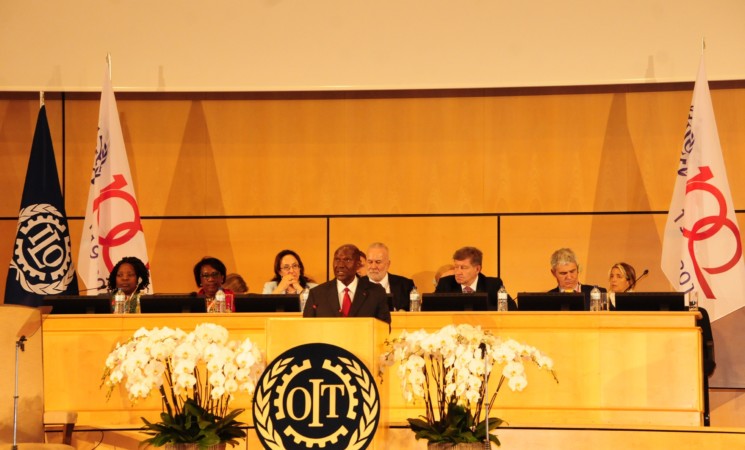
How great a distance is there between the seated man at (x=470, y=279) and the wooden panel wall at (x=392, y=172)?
5.47ft

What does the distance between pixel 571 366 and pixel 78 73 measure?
15.0 feet

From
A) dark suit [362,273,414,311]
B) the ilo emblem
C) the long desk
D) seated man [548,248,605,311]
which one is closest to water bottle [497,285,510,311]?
the long desk

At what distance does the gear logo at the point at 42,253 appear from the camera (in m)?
7.67

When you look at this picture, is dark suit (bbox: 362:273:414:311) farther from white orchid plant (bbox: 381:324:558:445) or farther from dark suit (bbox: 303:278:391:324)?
white orchid plant (bbox: 381:324:558:445)

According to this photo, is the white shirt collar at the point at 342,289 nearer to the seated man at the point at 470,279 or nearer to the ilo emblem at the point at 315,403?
the seated man at the point at 470,279

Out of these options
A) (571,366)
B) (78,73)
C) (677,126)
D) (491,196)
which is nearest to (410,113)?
(491,196)

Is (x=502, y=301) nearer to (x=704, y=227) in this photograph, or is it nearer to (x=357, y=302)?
(x=357, y=302)

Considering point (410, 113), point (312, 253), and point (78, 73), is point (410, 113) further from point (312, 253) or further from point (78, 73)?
point (78, 73)

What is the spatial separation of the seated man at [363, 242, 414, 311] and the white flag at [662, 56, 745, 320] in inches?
74.9

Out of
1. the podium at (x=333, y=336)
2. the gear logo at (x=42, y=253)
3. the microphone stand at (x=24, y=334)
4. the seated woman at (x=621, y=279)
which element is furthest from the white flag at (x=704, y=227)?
the microphone stand at (x=24, y=334)

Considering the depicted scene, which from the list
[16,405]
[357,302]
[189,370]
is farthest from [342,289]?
[16,405]

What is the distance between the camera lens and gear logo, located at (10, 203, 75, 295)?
767cm

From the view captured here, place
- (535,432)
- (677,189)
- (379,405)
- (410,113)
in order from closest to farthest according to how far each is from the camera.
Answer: (379,405) < (535,432) < (677,189) < (410,113)

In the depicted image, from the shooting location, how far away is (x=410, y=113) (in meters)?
8.62
